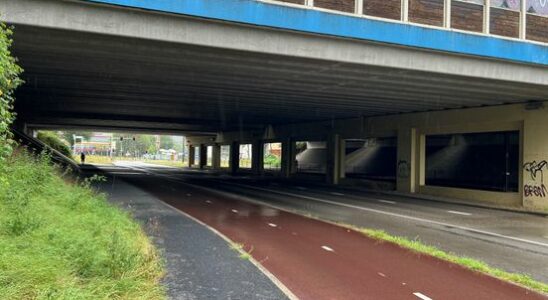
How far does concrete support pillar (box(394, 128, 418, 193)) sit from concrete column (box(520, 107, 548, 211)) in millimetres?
6979

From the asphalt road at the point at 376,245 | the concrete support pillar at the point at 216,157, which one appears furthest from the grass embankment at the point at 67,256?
the concrete support pillar at the point at 216,157

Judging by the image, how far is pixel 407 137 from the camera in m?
29.3

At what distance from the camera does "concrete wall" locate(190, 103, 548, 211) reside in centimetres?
2177

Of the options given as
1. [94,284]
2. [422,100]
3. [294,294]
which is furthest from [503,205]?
[94,284]

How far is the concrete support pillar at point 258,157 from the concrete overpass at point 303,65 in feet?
71.8

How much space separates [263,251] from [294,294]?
119 inches

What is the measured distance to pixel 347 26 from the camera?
14633 mm

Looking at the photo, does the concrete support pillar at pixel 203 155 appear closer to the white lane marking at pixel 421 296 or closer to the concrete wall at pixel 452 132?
the concrete wall at pixel 452 132

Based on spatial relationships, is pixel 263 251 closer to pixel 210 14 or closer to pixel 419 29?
pixel 210 14

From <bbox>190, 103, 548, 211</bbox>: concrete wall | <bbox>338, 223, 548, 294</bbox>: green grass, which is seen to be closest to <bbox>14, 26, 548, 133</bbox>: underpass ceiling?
<bbox>190, 103, 548, 211</bbox>: concrete wall

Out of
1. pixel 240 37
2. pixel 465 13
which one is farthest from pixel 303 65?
pixel 465 13

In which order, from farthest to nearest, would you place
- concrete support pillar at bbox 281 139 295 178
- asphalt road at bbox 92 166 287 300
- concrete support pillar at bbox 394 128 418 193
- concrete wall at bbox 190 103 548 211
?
concrete support pillar at bbox 281 139 295 178 → concrete support pillar at bbox 394 128 418 193 → concrete wall at bbox 190 103 548 211 → asphalt road at bbox 92 166 287 300

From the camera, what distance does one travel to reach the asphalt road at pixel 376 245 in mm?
7176

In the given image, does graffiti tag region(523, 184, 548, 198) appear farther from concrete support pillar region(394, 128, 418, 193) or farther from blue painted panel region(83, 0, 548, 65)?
concrete support pillar region(394, 128, 418, 193)
